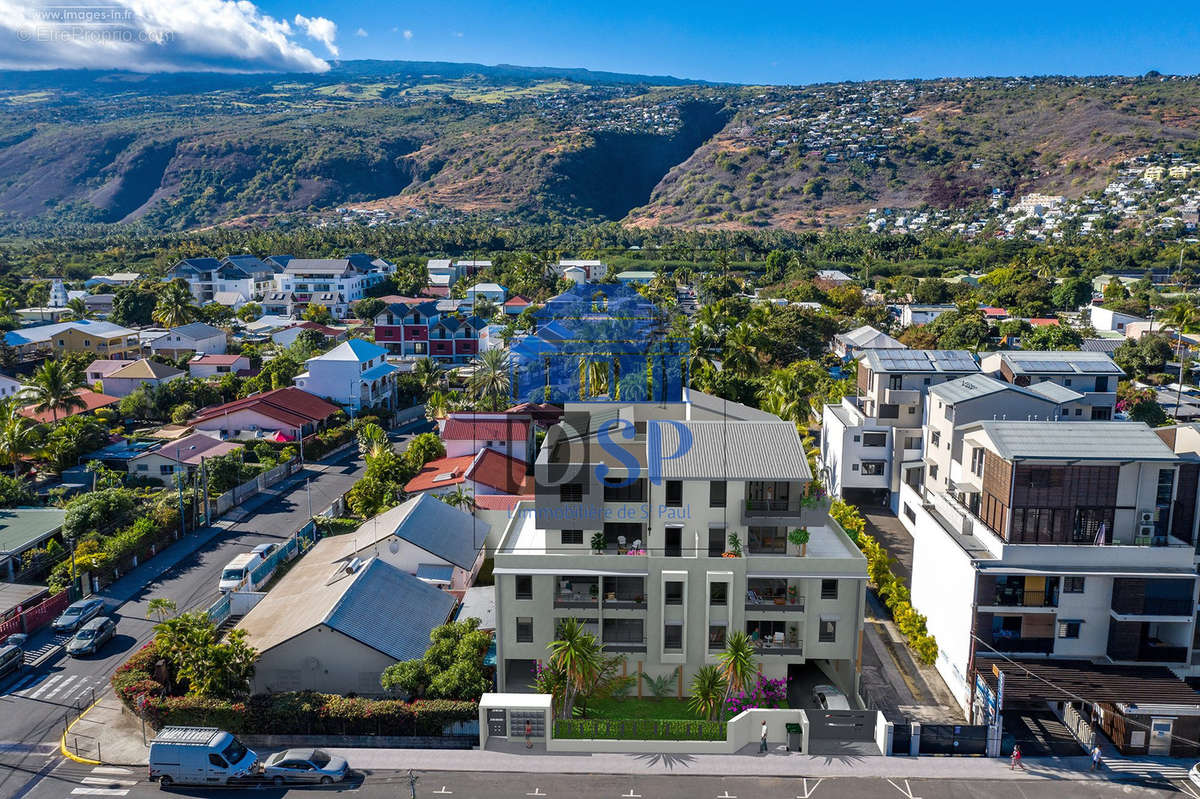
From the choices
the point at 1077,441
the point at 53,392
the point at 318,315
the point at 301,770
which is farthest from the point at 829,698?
the point at 318,315

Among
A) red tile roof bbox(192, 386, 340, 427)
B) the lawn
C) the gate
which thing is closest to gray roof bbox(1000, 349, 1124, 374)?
the gate

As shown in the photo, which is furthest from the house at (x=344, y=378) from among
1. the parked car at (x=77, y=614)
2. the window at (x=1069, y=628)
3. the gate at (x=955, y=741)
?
the window at (x=1069, y=628)

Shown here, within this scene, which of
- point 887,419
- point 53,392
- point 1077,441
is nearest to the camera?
point 1077,441

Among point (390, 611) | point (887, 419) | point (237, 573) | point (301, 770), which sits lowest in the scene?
point (301, 770)

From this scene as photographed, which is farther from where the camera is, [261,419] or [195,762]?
[261,419]

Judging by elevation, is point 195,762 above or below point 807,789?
above

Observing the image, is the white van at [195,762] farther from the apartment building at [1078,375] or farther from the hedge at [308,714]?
the apartment building at [1078,375]

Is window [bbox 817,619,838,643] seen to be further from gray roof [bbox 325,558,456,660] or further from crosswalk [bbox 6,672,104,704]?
crosswalk [bbox 6,672,104,704]

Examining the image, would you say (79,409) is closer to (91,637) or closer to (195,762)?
(91,637)
